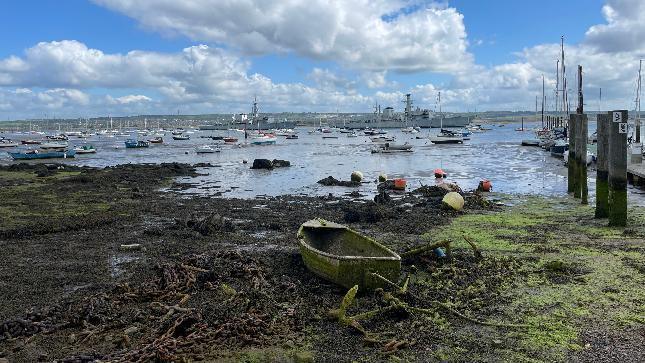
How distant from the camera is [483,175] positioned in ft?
133

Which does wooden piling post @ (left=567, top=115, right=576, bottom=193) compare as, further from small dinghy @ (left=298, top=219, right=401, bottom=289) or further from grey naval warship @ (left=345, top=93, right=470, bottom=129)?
grey naval warship @ (left=345, top=93, right=470, bottom=129)

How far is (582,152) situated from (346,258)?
17438 millimetres

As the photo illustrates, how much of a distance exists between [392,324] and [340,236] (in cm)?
488

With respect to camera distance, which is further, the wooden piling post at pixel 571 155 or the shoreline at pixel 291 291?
→ the wooden piling post at pixel 571 155

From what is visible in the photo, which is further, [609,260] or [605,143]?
[605,143]

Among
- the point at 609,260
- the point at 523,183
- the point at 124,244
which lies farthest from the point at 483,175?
the point at 124,244

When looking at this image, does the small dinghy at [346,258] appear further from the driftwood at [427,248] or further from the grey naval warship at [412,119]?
the grey naval warship at [412,119]

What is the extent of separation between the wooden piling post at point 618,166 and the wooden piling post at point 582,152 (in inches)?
226

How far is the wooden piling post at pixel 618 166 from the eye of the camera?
17.3 meters

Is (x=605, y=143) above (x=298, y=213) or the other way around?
above

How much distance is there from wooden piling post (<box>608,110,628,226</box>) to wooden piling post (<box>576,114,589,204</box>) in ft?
18.8

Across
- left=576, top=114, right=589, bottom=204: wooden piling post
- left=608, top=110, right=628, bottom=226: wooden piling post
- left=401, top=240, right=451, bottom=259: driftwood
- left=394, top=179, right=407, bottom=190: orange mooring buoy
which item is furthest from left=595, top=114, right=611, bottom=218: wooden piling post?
left=394, top=179, right=407, bottom=190: orange mooring buoy

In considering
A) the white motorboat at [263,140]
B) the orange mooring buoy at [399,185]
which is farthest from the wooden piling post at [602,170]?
the white motorboat at [263,140]

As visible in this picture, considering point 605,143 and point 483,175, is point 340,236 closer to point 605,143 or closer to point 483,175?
point 605,143
